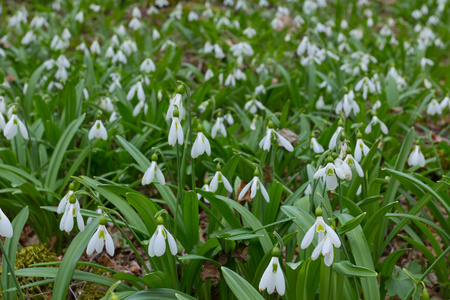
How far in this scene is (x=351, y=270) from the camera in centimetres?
176

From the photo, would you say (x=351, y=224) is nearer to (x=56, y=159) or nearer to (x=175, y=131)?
(x=175, y=131)

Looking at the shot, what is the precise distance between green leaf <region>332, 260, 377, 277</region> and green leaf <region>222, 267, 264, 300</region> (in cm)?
30

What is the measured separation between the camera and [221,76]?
4.13 meters

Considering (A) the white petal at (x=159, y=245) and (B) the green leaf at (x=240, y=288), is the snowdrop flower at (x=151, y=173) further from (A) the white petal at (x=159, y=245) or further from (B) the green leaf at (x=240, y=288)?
(B) the green leaf at (x=240, y=288)

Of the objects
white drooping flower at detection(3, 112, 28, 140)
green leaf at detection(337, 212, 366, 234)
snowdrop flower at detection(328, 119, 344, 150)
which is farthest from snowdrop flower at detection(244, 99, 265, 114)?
green leaf at detection(337, 212, 366, 234)

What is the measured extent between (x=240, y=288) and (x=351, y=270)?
41 centimetres

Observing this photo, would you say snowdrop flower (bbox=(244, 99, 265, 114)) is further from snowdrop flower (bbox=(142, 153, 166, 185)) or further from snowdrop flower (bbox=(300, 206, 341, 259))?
snowdrop flower (bbox=(300, 206, 341, 259))

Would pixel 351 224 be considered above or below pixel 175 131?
below

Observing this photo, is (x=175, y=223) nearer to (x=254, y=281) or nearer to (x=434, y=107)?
(x=254, y=281)

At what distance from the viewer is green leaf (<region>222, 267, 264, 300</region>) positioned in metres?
1.76

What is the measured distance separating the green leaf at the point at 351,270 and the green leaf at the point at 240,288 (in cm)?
30

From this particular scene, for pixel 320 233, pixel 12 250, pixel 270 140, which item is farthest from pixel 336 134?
pixel 12 250

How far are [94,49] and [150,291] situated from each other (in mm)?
3065

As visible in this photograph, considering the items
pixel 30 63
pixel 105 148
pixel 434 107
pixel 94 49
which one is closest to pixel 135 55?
pixel 94 49
